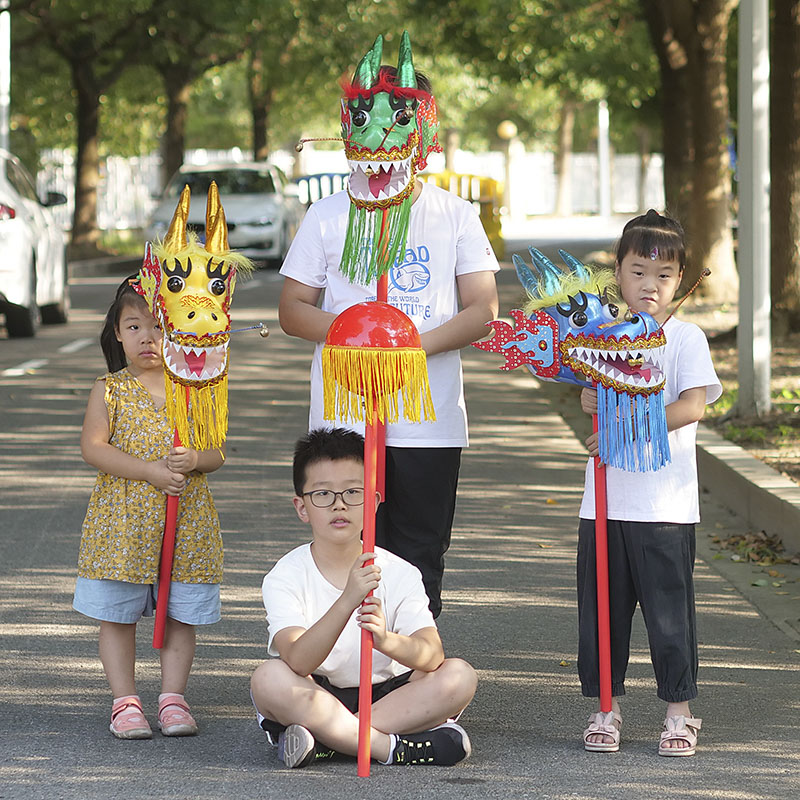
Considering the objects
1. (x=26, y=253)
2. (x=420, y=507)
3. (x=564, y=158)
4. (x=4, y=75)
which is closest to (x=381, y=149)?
(x=420, y=507)

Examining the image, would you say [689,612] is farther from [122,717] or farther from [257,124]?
[257,124]

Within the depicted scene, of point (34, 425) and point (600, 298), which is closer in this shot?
point (600, 298)

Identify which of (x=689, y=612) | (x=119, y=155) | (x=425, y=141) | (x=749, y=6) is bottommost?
(x=689, y=612)

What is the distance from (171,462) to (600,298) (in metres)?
1.30

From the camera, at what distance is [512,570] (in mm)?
6918

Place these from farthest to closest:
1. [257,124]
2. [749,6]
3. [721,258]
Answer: [257,124] → [721,258] → [749,6]

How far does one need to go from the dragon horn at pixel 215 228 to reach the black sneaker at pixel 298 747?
4.43ft

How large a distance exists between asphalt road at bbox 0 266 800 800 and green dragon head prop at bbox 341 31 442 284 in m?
1.40

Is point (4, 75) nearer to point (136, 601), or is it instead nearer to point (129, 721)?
point (136, 601)

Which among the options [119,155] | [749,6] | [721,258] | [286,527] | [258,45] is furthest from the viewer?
[119,155]

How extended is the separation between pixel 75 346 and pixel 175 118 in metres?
19.4

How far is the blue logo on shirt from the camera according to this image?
4.60 meters

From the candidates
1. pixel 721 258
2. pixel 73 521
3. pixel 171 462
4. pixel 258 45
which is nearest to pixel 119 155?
pixel 258 45

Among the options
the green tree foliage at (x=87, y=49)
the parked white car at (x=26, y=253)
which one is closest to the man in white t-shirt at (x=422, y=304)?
the parked white car at (x=26, y=253)
